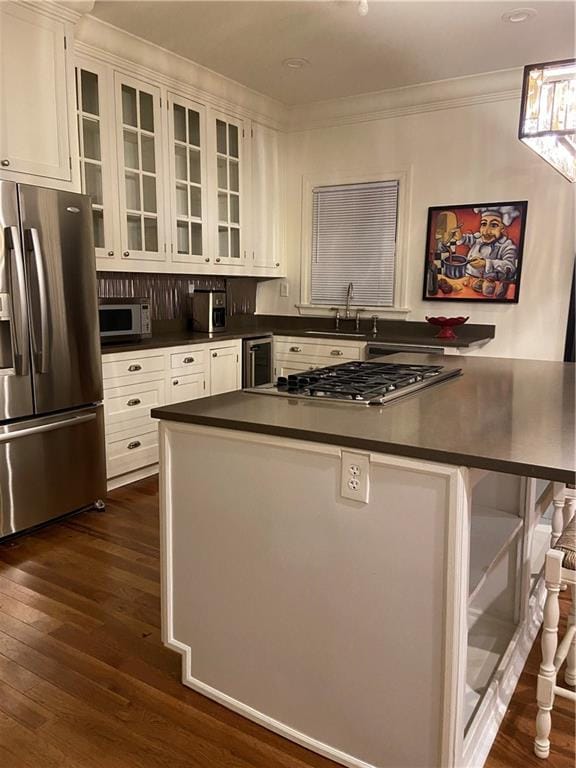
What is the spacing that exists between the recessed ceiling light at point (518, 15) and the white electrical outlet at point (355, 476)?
9.54 feet

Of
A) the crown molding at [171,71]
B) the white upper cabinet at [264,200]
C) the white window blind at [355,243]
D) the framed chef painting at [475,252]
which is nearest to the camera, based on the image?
the crown molding at [171,71]

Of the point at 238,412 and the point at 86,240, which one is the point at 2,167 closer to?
the point at 86,240

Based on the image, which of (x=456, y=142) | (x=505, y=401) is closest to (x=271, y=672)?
(x=505, y=401)

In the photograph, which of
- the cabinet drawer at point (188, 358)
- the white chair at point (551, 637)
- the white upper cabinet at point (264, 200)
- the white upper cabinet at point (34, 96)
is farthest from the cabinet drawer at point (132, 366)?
the white chair at point (551, 637)

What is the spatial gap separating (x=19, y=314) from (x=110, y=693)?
5.66 ft

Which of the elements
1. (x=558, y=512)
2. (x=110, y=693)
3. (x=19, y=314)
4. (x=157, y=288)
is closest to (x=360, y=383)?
(x=558, y=512)

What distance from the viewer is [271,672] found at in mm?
1712

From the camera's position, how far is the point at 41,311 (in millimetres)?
2896

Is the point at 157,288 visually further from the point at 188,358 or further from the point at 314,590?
the point at 314,590

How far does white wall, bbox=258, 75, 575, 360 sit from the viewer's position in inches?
161

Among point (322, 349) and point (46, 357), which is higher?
point (46, 357)

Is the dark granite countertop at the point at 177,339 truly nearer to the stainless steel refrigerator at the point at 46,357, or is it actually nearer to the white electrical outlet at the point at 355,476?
the stainless steel refrigerator at the point at 46,357

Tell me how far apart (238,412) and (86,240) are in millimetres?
1836

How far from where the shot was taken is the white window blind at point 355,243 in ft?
15.6
